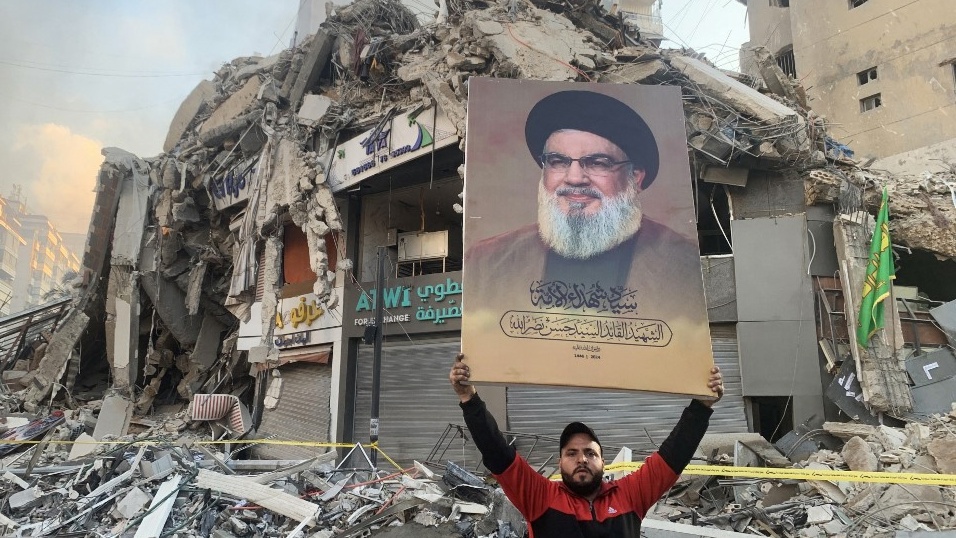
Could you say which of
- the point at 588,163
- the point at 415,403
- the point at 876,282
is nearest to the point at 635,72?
the point at 876,282

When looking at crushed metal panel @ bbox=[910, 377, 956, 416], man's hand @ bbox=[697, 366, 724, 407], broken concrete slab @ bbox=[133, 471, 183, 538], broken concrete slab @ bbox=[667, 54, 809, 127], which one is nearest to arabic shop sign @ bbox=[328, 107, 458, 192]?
broken concrete slab @ bbox=[667, 54, 809, 127]

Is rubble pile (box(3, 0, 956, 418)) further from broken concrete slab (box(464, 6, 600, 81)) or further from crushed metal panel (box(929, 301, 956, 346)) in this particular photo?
crushed metal panel (box(929, 301, 956, 346))

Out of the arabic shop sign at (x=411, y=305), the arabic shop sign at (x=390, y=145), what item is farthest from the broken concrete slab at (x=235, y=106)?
the arabic shop sign at (x=411, y=305)

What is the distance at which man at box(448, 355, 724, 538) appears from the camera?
227cm

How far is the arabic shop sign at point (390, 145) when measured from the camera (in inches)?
477

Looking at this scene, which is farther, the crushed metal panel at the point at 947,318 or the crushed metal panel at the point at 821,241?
the crushed metal panel at the point at 821,241

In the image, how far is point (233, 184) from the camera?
1683 cm

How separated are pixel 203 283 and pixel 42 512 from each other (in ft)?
38.6

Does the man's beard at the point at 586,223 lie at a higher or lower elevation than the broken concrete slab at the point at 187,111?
lower

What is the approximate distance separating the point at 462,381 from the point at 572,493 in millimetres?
608

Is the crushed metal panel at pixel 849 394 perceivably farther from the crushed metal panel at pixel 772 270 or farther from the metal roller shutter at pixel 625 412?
the metal roller shutter at pixel 625 412

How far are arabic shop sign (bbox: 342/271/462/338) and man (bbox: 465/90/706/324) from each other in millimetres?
8999

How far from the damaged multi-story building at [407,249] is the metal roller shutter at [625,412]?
0.12 ft

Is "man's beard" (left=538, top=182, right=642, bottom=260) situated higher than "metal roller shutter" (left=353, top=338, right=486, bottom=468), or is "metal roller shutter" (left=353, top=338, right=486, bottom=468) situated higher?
"man's beard" (left=538, top=182, right=642, bottom=260)
